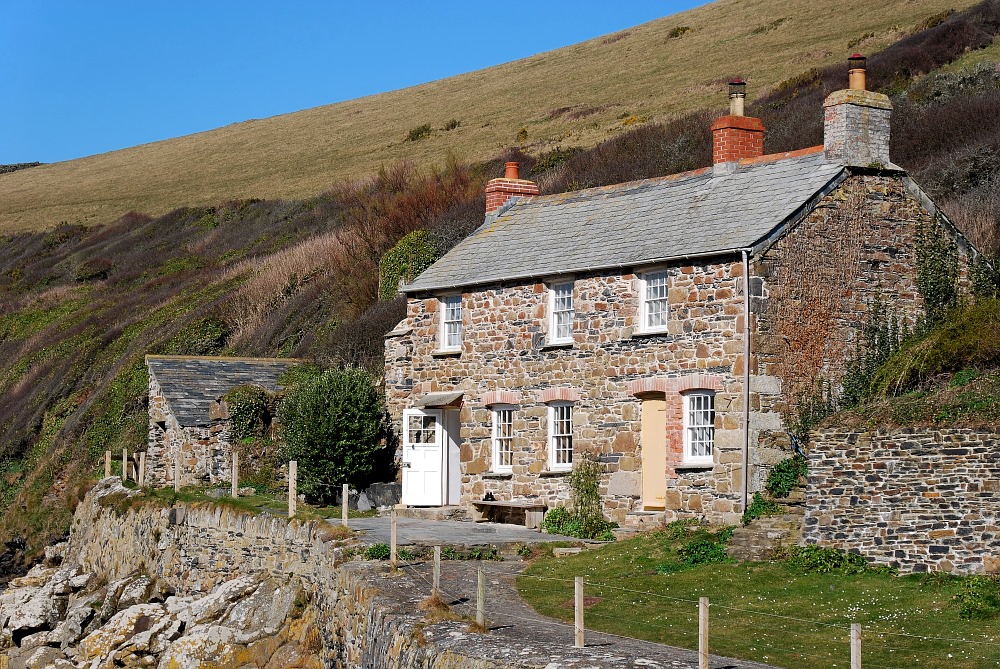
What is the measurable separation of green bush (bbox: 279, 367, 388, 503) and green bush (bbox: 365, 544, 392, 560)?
25.6 feet

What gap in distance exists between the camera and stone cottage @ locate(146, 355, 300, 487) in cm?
3238

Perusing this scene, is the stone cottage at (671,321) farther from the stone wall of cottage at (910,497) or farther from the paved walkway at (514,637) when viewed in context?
the paved walkway at (514,637)

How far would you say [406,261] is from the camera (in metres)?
39.4

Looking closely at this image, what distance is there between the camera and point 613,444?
24.6 m

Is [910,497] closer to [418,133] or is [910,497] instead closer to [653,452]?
[653,452]

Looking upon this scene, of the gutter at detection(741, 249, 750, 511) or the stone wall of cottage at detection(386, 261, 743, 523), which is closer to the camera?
the gutter at detection(741, 249, 750, 511)

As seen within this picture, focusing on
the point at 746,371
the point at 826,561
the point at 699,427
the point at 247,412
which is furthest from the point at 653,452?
the point at 247,412

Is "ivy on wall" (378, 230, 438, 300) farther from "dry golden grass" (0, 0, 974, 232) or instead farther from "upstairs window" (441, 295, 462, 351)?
"dry golden grass" (0, 0, 974, 232)

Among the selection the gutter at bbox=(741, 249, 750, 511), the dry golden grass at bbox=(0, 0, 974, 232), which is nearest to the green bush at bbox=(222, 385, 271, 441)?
the gutter at bbox=(741, 249, 750, 511)

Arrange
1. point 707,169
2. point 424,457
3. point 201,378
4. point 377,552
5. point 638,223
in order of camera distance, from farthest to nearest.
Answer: point 201,378
point 424,457
point 707,169
point 638,223
point 377,552

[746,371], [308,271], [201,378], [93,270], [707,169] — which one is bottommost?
[746,371]

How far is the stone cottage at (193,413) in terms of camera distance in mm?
32375

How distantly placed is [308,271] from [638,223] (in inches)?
1058

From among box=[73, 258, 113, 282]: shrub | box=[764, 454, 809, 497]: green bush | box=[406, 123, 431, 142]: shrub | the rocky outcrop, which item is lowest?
the rocky outcrop
